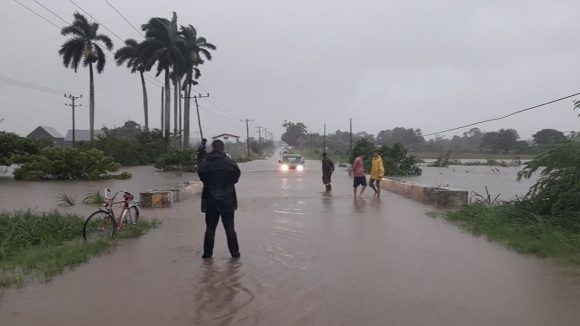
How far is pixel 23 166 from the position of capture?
22188 millimetres

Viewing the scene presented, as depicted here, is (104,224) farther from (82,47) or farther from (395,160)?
(82,47)

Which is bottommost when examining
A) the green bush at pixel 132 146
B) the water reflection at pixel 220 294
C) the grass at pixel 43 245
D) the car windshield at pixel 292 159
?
the water reflection at pixel 220 294

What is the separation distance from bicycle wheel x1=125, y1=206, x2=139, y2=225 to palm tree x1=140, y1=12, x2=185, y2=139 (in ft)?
125

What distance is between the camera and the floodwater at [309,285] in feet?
15.9

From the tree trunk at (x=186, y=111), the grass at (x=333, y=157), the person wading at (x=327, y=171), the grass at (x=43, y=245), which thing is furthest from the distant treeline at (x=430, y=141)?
the grass at (x=43, y=245)

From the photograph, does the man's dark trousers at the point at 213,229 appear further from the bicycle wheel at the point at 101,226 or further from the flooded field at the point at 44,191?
the flooded field at the point at 44,191

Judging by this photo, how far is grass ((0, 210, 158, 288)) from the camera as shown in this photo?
638 centimetres

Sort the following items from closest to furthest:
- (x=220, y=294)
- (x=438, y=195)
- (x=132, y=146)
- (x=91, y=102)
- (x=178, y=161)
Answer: (x=220, y=294) → (x=438, y=195) → (x=178, y=161) → (x=132, y=146) → (x=91, y=102)

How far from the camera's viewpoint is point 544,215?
9719mm

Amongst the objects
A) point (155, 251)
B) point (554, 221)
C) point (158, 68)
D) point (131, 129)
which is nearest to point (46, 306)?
point (155, 251)

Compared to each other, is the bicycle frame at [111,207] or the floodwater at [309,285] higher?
the bicycle frame at [111,207]

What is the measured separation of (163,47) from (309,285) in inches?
1765

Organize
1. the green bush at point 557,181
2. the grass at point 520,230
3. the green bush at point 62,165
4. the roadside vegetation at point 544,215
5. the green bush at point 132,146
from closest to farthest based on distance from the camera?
the grass at point 520,230 < the roadside vegetation at point 544,215 < the green bush at point 557,181 < the green bush at point 62,165 < the green bush at point 132,146

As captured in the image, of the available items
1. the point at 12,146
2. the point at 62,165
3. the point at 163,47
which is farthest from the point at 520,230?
the point at 163,47
